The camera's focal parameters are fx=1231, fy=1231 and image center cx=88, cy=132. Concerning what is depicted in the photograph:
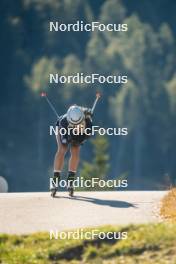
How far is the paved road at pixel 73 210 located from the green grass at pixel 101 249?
111 cm

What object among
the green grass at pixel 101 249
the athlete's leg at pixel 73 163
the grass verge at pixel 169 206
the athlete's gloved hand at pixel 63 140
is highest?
the athlete's gloved hand at pixel 63 140

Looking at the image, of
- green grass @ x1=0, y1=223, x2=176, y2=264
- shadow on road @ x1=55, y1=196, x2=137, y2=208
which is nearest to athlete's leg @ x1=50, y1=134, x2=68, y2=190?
shadow on road @ x1=55, y1=196, x2=137, y2=208

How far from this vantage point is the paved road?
595 inches

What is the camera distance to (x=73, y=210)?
53.7 feet

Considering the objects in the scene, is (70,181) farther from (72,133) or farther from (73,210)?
(73,210)

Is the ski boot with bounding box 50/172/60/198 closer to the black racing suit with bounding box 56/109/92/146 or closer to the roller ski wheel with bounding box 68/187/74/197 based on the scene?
the roller ski wheel with bounding box 68/187/74/197

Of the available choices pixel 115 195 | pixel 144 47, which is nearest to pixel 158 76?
pixel 144 47

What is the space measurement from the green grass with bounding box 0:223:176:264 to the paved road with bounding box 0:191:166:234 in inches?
43.8

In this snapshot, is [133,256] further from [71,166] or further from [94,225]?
[71,166]

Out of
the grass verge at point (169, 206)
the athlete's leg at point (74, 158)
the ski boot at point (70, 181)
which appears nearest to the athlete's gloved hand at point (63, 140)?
the athlete's leg at point (74, 158)

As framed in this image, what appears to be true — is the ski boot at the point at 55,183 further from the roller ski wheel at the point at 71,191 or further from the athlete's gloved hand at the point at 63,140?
the athlete's gloved hand at the point at 63,140

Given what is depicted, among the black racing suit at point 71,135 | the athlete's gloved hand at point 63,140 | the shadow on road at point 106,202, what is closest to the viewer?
the shadow on road at point 106,202

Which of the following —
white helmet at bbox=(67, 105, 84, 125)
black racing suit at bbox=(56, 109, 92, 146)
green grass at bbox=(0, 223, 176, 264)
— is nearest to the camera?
green grass at bbox=(0, 223, 176, 264)

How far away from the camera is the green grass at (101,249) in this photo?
12.8m
